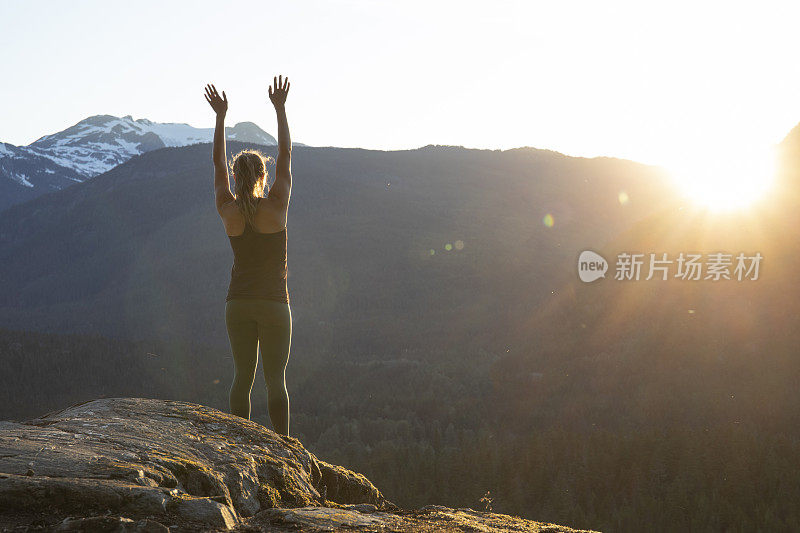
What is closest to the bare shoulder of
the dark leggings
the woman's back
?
the woman's back

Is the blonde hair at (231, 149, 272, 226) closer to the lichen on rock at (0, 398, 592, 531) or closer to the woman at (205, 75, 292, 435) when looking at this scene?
the woman at (205, 75, 292, 435)

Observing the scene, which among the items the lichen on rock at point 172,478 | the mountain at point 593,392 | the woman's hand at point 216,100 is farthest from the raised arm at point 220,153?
the mountain at point 593,392

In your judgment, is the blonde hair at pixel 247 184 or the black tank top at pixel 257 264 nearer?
the blonde hair at pixel 247 184

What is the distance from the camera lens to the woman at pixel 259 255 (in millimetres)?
6121

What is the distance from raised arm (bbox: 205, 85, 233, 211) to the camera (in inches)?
249

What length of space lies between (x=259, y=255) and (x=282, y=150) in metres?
0.99

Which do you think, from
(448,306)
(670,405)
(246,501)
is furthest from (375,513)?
(448,306)

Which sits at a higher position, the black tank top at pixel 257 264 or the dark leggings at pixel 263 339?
the black tank top at pixel 257 264

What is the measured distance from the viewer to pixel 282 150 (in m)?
6.15

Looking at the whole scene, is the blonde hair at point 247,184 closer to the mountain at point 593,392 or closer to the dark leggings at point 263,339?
the dark leggings at point 263,339

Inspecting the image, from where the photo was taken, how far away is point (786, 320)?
68.8 metres

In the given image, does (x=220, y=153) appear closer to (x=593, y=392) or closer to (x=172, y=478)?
(x=172, y=478)

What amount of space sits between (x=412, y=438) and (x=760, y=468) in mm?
39906

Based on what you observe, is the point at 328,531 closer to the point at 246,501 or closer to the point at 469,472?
the point at 246,501
